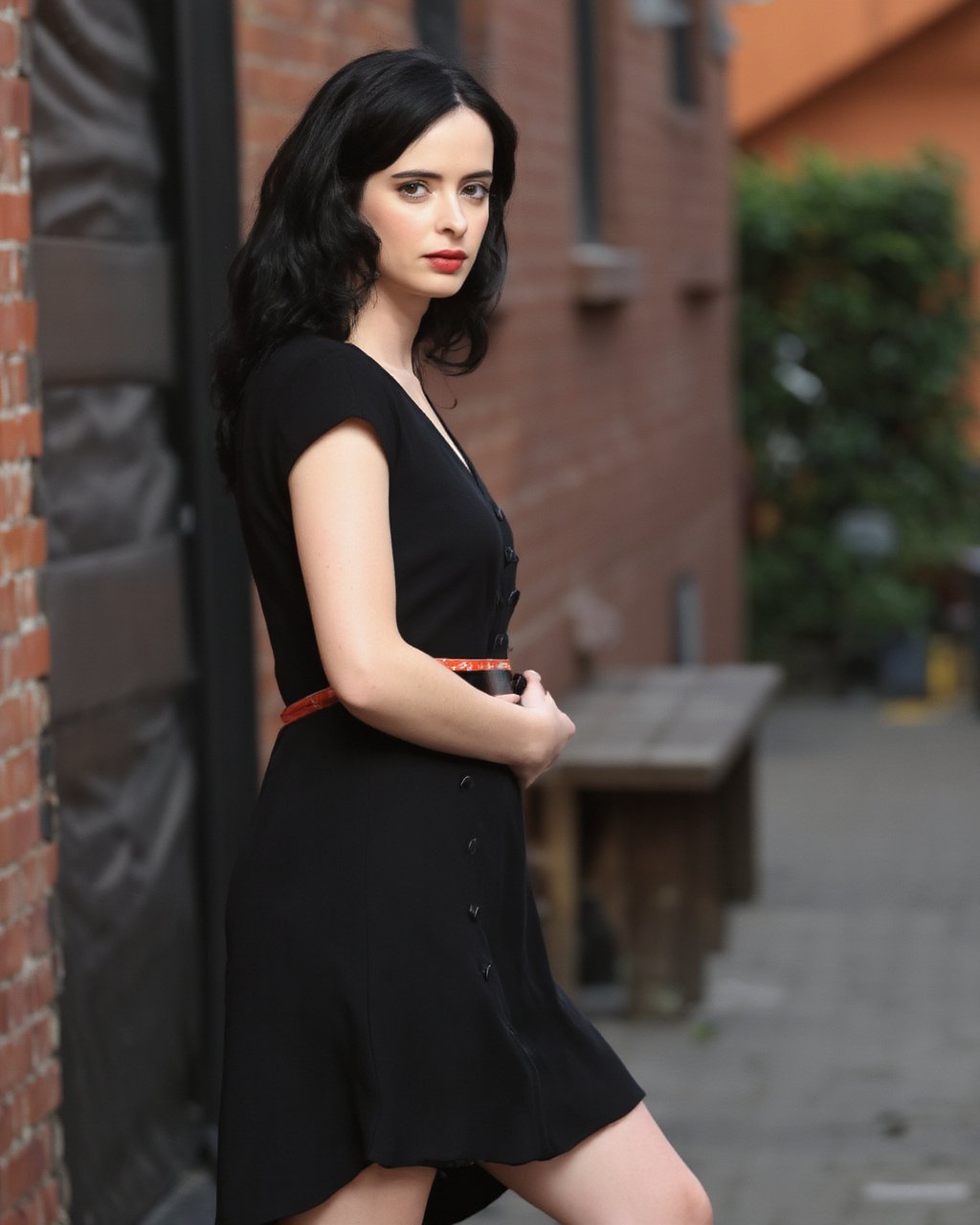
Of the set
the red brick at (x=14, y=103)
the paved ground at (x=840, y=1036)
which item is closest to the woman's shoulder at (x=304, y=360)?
the red brick at (x=14, y=103)

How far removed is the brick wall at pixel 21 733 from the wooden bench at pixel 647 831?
2.72 m

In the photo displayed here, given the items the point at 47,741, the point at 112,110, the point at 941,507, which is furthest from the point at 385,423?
the point at 941,507

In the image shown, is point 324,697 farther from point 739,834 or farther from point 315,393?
point 739,834

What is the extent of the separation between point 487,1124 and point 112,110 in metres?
2.44

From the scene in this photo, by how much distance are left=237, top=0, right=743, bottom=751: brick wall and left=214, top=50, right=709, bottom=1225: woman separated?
2001 mm

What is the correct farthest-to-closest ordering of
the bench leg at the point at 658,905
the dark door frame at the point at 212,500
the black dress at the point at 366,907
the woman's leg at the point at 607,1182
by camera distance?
the bench leg at the point at 658,905
the dark door frame at the point at 212,500
the woman's leg at the point at 607,1182
the black dress at the point at 366,907

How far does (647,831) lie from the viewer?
665 centimetres

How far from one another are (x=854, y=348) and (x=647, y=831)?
9682 millimetres

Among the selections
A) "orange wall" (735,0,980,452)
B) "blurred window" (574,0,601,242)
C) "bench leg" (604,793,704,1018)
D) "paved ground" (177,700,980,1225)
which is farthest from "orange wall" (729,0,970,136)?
"bench leg" (604,793,704,1018)

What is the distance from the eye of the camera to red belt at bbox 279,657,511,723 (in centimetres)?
245

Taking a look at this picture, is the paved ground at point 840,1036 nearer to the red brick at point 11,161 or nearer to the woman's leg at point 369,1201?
the woman's leg at point 369,1201

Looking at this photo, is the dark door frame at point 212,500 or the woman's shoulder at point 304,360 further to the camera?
the dark door frame at point 212,500

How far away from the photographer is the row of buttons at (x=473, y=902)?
8.07 ft

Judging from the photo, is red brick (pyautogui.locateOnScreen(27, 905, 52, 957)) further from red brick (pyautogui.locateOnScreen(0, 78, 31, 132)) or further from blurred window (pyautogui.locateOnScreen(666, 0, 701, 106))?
blurred window (pyautogui.locateOnScreen(666, 0, 701, 106))
